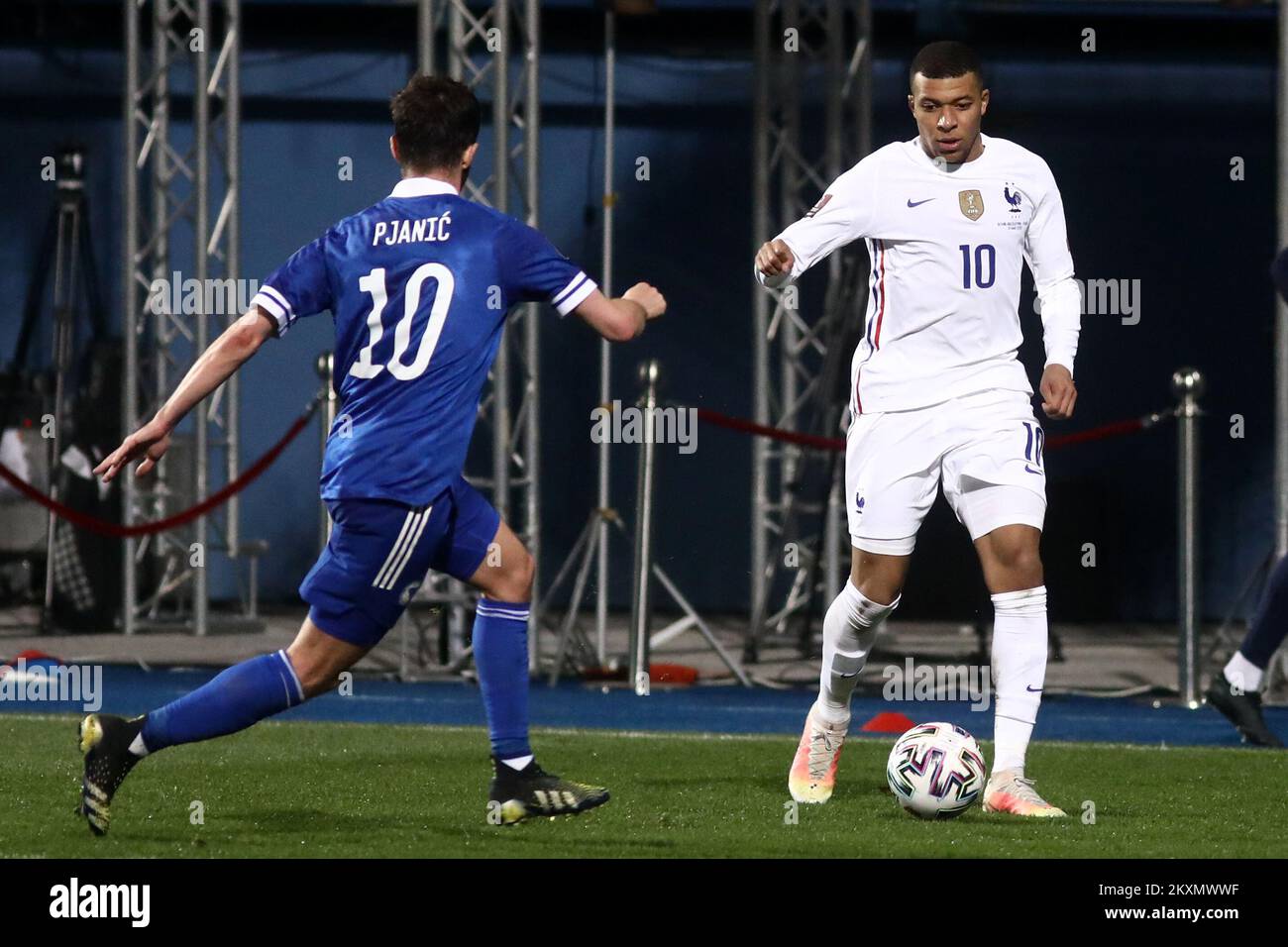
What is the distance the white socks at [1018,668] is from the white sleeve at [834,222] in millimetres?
1107

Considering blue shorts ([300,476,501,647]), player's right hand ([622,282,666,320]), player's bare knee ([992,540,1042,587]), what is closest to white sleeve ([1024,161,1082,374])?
player's bare knee ([992,540,1042,587])

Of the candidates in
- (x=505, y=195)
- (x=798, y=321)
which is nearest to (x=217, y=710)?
(x=505, y=195)

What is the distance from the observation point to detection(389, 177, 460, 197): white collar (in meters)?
5.33

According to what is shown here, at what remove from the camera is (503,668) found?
5.46 meters

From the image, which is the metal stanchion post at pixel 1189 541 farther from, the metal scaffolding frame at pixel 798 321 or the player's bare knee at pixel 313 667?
the player's bare knee at pixel 313 667

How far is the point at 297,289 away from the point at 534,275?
607 mm

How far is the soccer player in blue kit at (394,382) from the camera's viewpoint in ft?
17.0

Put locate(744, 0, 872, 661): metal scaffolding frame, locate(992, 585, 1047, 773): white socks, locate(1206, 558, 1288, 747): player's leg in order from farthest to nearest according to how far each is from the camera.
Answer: locate(744, 0, 872, 661): metal scaffolding frame, locate(1206, 558, 1288, 747): player's leg, locate(992, 585, 1047, 773): white socks

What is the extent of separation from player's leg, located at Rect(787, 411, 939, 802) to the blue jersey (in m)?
1.13

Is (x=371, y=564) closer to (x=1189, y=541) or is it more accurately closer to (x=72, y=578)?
(x=1189, y=541)

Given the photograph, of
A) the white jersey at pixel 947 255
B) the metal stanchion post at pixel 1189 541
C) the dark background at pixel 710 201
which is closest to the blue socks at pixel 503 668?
the white jersey at pixel 947 255

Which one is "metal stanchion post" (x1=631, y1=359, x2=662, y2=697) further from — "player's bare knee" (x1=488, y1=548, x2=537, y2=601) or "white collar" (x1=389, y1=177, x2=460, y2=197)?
"white collar" (x1=389, y1=177, x2=460, y2=197)

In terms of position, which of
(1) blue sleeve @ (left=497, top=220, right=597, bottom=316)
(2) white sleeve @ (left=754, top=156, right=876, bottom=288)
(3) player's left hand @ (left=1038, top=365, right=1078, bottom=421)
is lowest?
(3) player's left hand @ (left=1038, top=365, right=1078, bottom=421)
